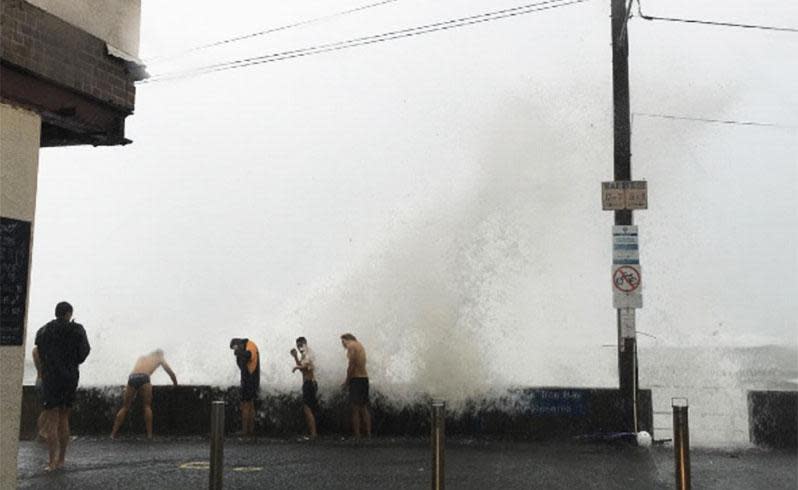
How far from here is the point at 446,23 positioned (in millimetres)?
13648

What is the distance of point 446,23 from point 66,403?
346 inches

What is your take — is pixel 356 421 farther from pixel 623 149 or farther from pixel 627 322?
pixel 623 149

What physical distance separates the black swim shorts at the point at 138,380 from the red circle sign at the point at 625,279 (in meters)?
7.30

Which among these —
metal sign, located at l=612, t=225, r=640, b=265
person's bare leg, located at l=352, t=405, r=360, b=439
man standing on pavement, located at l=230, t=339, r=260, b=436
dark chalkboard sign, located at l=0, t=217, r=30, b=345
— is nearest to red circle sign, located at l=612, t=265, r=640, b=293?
metal sign, located at l=612, t=225, r=640, b=265

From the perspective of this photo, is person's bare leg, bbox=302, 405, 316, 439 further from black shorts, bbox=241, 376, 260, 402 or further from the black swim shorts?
the black swim shorts

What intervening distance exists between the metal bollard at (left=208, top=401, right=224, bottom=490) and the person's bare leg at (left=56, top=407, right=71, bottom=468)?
3873 millimetres

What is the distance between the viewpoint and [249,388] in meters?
12.0

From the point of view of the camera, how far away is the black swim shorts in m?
12.0

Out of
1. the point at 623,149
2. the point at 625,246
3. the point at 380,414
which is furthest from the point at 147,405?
the point at 623,149

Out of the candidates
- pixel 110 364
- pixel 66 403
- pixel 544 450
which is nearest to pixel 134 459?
pixel 66 403

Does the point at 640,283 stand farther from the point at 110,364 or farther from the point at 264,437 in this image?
the point at 110,364

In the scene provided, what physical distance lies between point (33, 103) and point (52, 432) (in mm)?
4464

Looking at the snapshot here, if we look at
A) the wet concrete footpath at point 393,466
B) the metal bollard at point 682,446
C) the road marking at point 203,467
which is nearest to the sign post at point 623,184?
the wet concrete footpath at point 393,466

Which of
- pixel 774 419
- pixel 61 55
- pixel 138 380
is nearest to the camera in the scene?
pixel 61 55
